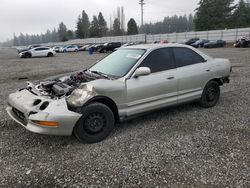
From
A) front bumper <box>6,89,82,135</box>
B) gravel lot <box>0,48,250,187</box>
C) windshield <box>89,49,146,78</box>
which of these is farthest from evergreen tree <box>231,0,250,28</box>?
front bumper <box>6,89,82,135</box>

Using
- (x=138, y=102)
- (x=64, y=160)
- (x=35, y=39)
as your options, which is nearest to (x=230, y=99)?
(x=138, y=102)

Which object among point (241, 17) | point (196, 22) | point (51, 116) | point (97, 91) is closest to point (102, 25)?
point (196, 22)

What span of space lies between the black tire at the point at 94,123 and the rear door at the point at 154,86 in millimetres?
440

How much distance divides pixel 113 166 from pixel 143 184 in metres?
0.55

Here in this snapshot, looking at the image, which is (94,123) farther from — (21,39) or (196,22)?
(21,39)

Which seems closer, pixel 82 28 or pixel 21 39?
pixel 82 28

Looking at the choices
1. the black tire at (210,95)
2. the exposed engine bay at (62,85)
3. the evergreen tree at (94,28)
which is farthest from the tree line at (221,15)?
the exposed engine bay at (62,85)

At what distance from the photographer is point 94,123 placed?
3.80 metres

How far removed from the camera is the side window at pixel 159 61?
14.4ft

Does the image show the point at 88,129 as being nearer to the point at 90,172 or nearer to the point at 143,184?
the point at 90,172

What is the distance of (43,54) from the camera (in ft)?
94.5

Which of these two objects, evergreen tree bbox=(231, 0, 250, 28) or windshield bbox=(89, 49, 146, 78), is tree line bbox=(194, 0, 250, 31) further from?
windshield bbox=(89, 49, 146, 78)

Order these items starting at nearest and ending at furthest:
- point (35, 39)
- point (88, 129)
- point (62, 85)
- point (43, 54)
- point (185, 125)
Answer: point (88, 129)
point (62, 85)
point (185, 125)
point (43, 54)
point (35, 39)

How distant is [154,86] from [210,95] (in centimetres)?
186
